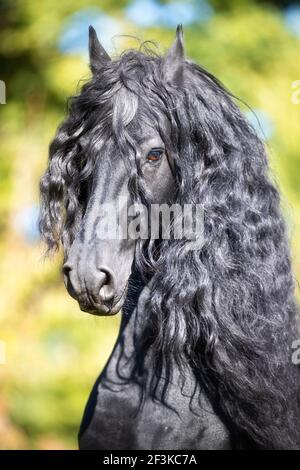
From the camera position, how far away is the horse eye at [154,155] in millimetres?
2441

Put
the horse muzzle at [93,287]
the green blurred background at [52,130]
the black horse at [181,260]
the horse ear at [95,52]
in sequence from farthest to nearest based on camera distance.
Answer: the green blurred background at [52,130] < the horse ear at [95,52] < the black horse at [181,260] < the horse muzzle at [93,287]

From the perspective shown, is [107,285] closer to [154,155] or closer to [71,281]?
[71,281]

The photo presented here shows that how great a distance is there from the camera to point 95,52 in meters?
2.79

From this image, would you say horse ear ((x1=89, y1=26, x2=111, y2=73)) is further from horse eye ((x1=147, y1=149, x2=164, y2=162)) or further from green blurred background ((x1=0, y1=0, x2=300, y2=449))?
green blurred background ((x1=0, y1=0, x2=300, y2=449))

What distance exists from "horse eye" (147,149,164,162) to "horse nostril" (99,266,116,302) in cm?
45

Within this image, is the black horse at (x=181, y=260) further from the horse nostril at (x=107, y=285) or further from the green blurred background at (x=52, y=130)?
the green blurred background at (x=52, y=130)

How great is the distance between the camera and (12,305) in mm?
8266

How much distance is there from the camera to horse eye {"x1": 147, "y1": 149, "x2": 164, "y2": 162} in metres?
2.44

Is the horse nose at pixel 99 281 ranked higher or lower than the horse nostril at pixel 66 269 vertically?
lower

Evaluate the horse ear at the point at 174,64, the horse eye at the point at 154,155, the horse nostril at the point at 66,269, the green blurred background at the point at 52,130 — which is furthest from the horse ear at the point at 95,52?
the green blurred background at the point at 52,130

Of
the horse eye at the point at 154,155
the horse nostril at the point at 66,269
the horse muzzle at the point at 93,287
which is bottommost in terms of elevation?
the horse muzzle at the point at 93,287

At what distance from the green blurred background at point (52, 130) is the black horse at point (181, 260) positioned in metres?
5.17

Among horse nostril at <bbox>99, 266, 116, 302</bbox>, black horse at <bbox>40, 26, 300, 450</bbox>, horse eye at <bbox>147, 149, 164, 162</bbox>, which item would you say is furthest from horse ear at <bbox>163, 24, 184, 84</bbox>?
horse nostril at <bbox>99, 266, 116, 302</bbox>
